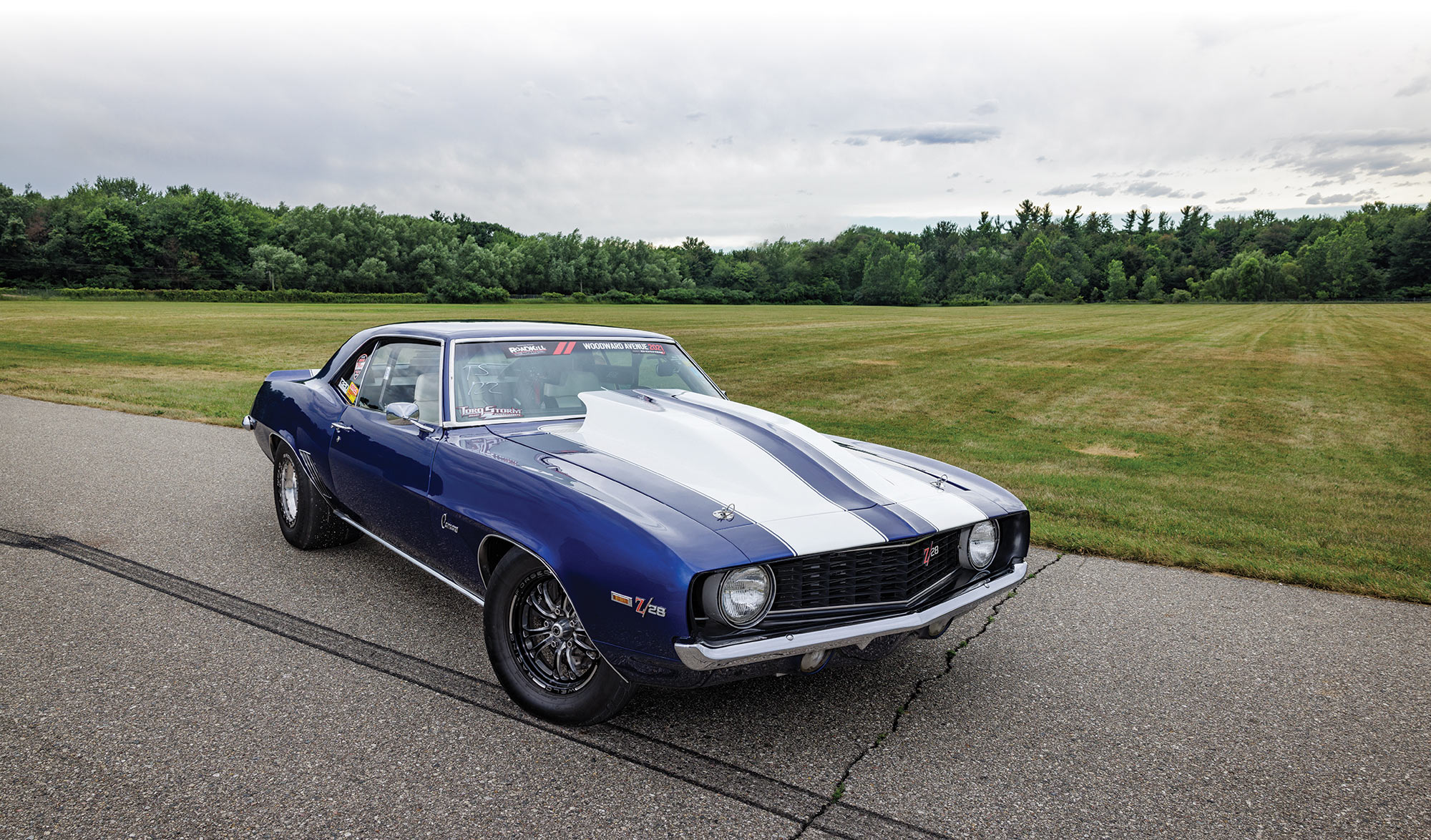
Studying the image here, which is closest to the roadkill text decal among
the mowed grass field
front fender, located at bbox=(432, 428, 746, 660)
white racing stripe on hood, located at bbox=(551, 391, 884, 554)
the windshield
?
the windshield

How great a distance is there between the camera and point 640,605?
2627 mm

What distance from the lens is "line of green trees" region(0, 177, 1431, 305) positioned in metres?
86.7

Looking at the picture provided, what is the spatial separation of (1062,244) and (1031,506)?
467 feet

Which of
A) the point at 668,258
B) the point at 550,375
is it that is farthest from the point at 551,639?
the point at 668,258

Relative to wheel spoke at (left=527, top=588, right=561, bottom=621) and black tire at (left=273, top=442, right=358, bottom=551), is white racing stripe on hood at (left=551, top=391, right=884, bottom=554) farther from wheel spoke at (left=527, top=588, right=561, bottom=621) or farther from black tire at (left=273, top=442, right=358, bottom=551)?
black tire at (left=273, top=442, right=358, bottom=551)

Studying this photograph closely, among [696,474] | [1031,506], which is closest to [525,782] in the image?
[696,474]

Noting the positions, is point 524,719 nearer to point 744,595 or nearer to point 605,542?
point 605,542

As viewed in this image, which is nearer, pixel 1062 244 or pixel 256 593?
pixel 256 593

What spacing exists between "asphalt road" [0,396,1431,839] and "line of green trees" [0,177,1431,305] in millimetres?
89934

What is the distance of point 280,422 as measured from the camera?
5.19m

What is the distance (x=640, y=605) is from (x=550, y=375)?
6.01 feet

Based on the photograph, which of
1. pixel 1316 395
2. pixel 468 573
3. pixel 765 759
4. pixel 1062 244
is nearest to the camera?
pixel 765 759

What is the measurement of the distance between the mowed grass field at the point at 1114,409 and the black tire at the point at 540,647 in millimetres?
3259

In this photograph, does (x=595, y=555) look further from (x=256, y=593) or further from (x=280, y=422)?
(x=280, y=422)
